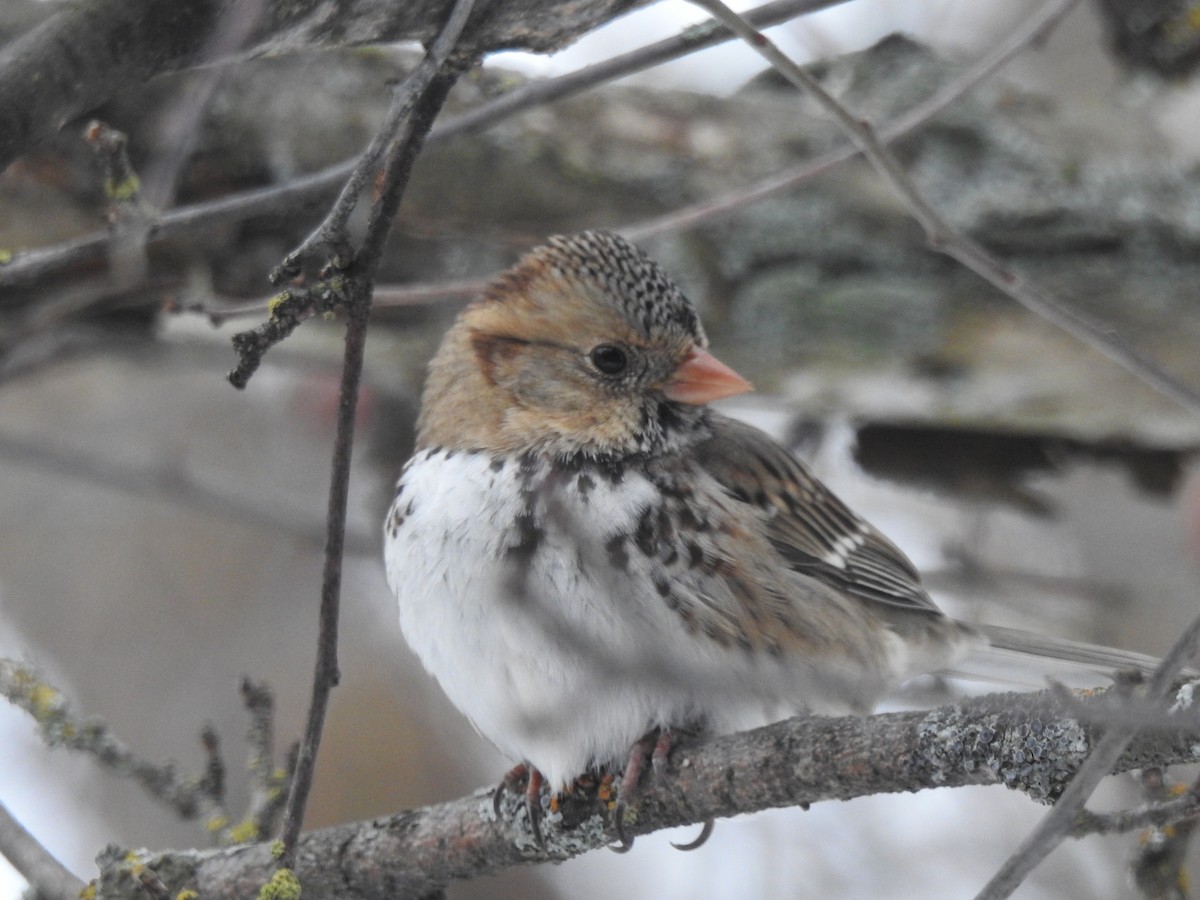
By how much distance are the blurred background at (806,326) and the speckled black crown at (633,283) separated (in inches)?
30.6

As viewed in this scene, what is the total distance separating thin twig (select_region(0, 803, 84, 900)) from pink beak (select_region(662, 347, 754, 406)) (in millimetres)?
1536

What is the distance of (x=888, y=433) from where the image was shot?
4.49m

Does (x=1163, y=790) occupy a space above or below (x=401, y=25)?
below

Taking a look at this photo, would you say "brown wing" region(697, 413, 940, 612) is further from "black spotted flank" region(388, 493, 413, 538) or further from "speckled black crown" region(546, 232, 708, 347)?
"black spotted flank" region(388, 493, 413, 538)

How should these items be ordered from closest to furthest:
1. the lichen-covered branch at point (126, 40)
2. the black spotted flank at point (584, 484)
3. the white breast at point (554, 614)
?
the lichen-covered branch at point (126, 40) < the white breast at point (554, 614) < the black spotted flank at point (584, 484)

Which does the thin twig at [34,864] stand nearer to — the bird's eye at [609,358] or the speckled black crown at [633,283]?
the bird's eye at [609,358]

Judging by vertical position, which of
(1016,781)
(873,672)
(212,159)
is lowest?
(1016,781)

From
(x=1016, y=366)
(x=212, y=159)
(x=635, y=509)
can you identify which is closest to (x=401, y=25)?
(x=635, y=509)

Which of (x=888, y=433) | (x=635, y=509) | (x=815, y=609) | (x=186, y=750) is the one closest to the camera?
(x=635, y=509)

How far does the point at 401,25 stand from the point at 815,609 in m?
1.60

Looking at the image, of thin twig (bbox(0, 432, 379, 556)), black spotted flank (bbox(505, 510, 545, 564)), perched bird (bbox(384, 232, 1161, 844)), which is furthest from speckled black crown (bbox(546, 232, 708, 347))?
thin twig (bbox(0, 432, 379, 556))

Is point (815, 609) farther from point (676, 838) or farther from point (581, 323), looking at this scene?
point (676, 838)

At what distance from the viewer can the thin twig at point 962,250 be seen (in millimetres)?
1937

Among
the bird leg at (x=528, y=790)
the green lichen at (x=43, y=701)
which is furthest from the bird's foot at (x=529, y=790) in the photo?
the green lichen at (x=43, y=701)
